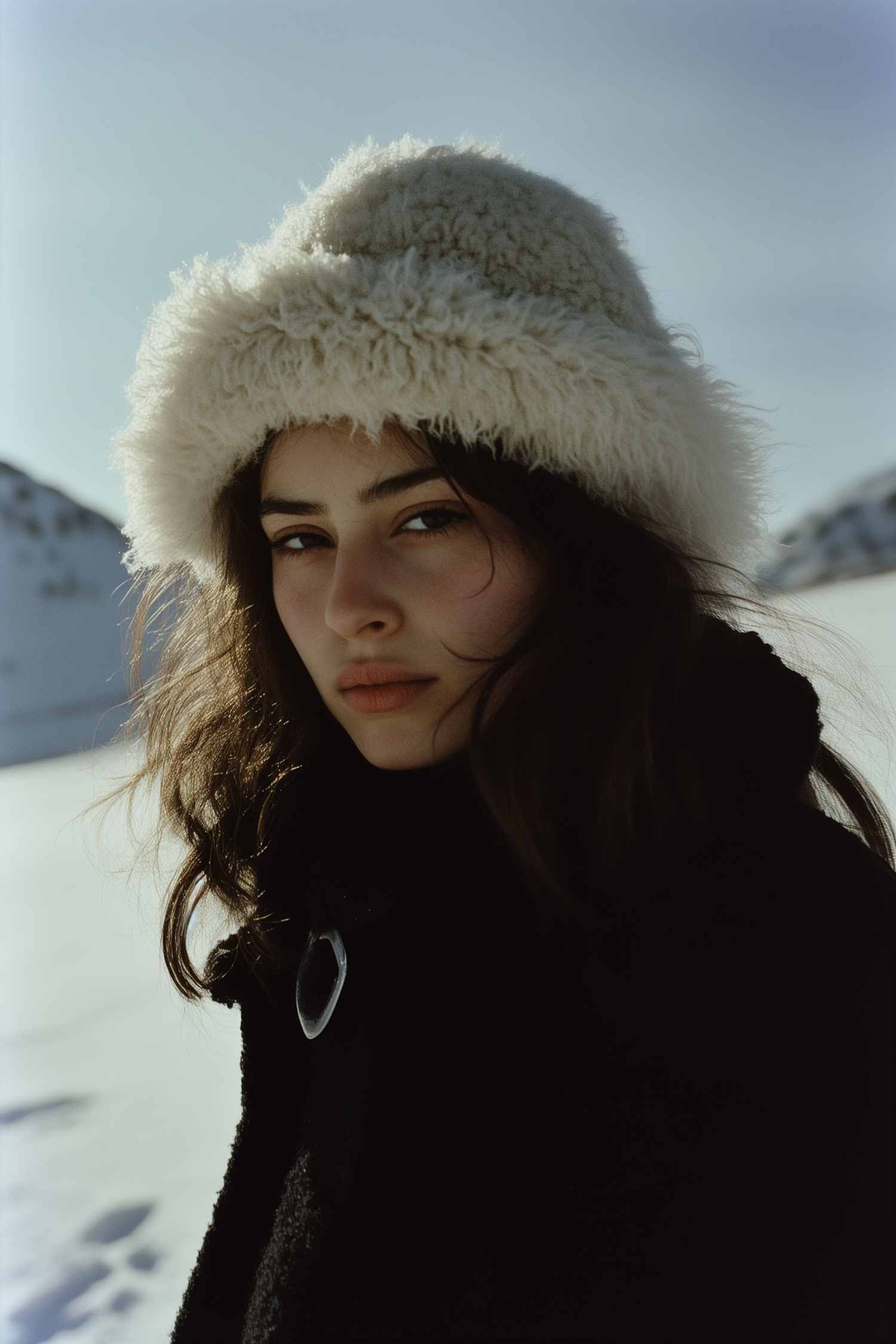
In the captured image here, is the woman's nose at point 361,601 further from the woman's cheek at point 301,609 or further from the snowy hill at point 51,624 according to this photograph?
the snowy hill at point 51,624

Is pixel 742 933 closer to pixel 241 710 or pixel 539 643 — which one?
pixel 539 643

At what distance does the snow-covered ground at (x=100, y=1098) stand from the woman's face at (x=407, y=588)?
0.58 meters

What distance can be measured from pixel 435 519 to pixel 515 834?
344mm

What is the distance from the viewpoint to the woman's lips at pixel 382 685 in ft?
3.37

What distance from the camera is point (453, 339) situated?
37.3 inches

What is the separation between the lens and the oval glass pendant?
3.50 feet

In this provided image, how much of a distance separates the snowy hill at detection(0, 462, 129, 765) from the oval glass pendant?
10.4ft

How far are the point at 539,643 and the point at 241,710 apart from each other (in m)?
0.63

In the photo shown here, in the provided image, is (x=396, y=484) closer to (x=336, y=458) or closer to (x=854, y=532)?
(x=336, y=458)

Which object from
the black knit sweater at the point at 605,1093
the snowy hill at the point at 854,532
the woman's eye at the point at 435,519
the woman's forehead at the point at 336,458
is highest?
the snowy hill at the point at 854,532

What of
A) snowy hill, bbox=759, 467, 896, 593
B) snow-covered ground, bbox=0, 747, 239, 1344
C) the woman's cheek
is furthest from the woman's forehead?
snowy hill, bbox=759, 467, 896, 593

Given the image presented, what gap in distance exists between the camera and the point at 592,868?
2.91ft

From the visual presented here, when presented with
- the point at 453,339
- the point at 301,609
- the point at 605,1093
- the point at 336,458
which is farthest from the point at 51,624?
the point at 605,1093

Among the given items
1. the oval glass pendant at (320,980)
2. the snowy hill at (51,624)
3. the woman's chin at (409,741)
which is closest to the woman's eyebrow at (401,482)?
the woman's chin at (409,741)
